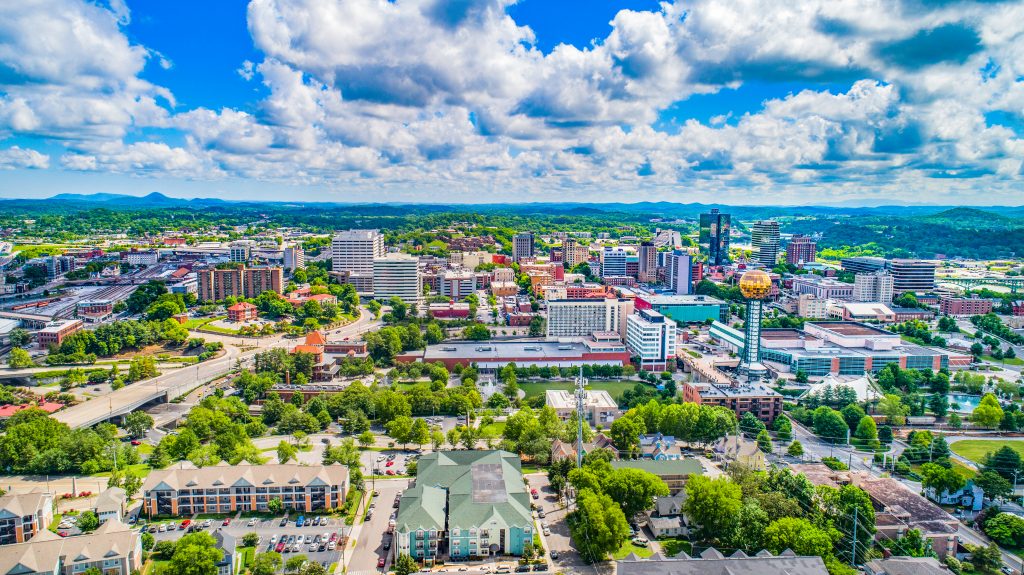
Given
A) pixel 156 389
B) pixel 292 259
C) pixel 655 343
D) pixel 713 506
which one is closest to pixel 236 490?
pixel 156 389

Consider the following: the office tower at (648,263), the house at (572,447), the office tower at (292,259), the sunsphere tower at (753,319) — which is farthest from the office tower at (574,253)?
the house at (572,447)

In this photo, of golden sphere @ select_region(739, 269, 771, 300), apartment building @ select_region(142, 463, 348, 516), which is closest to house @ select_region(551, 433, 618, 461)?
apartment building @ select_region(142, 463, 348, 516)

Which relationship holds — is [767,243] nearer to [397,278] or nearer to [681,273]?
[681,273]

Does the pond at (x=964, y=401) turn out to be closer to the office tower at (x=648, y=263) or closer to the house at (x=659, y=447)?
the house at (x=659, y=447)

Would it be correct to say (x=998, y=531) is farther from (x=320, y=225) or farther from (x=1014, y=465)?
(x=320, y=225)

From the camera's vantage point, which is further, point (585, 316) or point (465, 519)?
point (585, 316)
